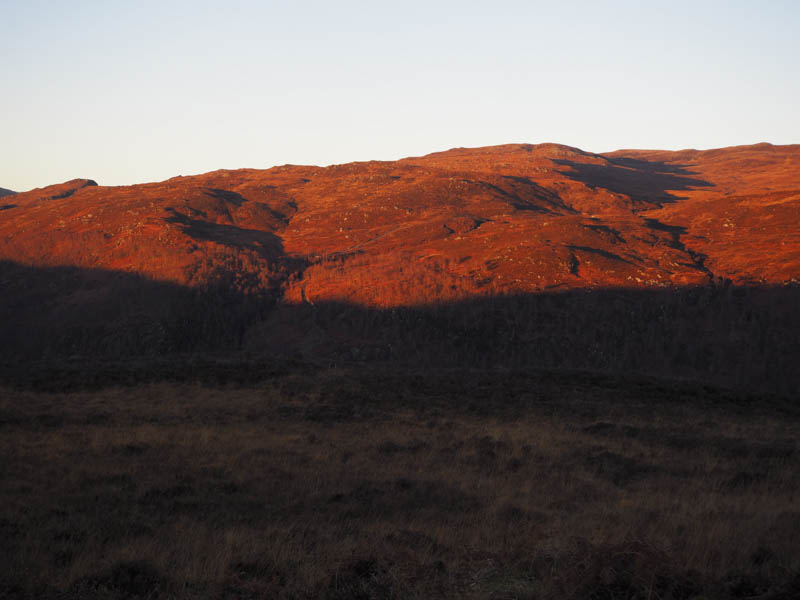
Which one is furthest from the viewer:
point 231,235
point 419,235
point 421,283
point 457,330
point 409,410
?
point 231,235

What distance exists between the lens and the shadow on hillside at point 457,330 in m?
44.2

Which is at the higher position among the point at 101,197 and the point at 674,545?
the point at 101,197

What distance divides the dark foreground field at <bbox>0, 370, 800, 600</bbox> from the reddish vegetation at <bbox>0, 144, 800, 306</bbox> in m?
33.9

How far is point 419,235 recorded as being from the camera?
8019 centimetres

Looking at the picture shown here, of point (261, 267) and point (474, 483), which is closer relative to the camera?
point (474, 483)

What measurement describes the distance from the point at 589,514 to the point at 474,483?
3194mm

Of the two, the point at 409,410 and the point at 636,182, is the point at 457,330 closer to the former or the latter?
the point at 409,410

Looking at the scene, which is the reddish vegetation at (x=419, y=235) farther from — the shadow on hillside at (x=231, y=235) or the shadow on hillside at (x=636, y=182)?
the shadow on hillside at (x=636, y=182)

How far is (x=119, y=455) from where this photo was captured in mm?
16078

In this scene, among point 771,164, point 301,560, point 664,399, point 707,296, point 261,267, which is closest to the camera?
point 301,560

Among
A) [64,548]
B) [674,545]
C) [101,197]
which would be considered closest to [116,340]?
[64,548]

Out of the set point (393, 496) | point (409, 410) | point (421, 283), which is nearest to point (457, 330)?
point (421, 283)

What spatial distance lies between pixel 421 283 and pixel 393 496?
4783cm

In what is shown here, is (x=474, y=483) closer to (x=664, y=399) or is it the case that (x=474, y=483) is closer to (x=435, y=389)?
(x=435, y=389)
